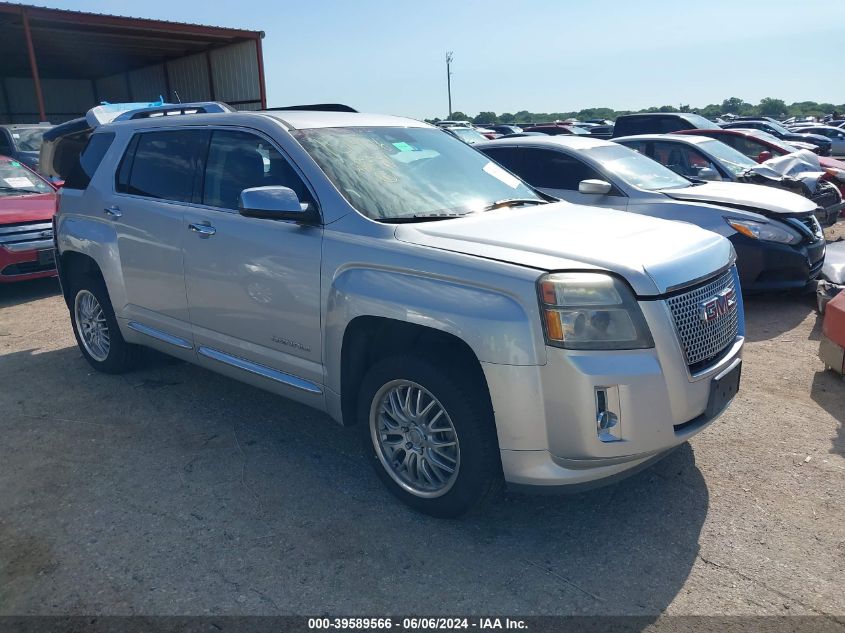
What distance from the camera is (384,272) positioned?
3230 mm

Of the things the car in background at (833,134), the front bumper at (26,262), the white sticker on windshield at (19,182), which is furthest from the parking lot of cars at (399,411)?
the car in background at (833,134)

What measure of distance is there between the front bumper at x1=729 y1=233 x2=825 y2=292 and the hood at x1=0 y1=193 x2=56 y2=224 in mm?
7511

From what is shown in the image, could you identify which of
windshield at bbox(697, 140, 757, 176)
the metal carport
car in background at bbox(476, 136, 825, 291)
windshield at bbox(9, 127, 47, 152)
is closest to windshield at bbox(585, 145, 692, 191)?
car in background at bbox(476, 136, 825, 291)

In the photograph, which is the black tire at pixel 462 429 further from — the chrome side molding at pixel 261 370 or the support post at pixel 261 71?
the support post at pixel 261 71

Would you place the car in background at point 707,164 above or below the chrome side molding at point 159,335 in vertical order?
above

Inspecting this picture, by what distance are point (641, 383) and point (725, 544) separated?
92 cm

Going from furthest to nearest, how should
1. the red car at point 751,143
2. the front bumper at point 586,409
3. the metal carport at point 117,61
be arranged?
the metal carport at point 117,61, the red car at point 751,143, the front bumper at point 586,409

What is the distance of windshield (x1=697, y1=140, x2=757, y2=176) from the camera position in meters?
9.43

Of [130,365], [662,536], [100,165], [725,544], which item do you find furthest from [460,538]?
[100,165]

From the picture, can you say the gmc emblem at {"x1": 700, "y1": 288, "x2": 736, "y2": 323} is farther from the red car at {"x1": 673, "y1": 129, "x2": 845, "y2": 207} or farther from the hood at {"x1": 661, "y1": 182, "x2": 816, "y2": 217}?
the red car at {"x1": 673, "y1": 129, "x2": 845, "y2": 207}

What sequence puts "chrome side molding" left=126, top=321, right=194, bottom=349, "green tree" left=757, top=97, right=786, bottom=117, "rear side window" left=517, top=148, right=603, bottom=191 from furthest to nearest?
"green tree" left=757, top=97, right=786, bottom=117 → "rear side window" left=517, top=148, right=603, bottom=191 → "chrome side molding" left=126, top=321, right=194, bottom=349

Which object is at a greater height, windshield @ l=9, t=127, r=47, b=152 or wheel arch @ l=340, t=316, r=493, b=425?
windshield @ l=9, t=127, r=47, b=152

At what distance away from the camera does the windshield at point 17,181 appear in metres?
9.05

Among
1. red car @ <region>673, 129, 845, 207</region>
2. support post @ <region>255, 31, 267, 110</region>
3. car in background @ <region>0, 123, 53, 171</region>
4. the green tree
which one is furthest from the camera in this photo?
the green tree
